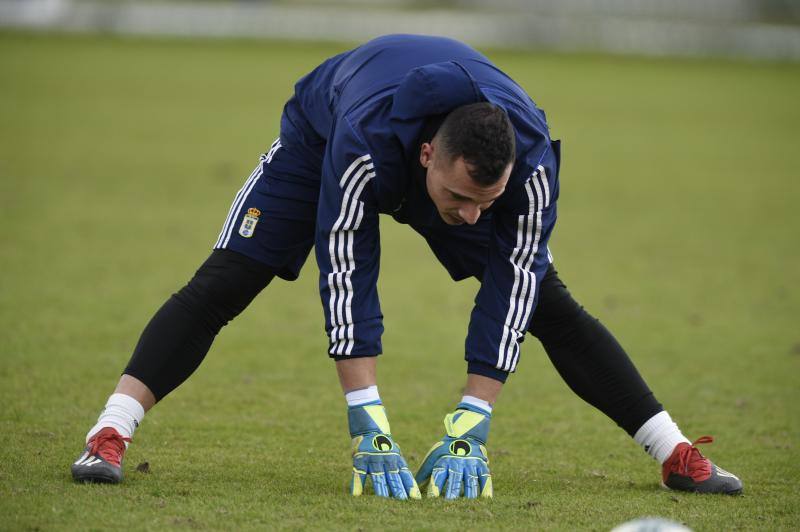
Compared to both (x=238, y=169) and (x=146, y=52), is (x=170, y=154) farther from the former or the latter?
(x=146, y=52)

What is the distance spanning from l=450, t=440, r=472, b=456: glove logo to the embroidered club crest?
1.38 metres

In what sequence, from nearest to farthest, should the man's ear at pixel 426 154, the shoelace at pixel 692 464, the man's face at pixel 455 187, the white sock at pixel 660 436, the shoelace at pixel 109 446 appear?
the man's face at pixel 455 187 < the man's ear at pixel 426 154 < the shoelace at pixel 109 446 < the shoelace at pixel 692 464 < the white sock at pixel 660 436

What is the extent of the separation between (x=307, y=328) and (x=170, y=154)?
10869 mm

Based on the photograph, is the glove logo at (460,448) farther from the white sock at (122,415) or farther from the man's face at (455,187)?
the white sock at (122,415)

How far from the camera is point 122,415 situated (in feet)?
17.6

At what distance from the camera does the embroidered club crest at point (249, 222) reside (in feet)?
18.1

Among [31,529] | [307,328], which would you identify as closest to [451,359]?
[307,328]

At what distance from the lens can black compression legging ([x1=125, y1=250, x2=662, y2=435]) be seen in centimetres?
551

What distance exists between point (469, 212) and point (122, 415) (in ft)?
6.19

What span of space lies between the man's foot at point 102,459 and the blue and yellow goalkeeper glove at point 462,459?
4.55 ft

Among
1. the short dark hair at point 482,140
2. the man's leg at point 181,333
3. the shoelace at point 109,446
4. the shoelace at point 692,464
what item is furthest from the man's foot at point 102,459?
the shoelace at point 692,464

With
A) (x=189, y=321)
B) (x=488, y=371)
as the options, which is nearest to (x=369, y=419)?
(x=488, y=371)

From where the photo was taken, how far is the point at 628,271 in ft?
39.8

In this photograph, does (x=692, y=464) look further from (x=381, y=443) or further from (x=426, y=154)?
(x=426, y=154)
